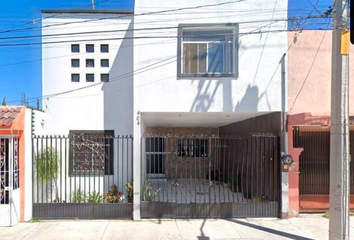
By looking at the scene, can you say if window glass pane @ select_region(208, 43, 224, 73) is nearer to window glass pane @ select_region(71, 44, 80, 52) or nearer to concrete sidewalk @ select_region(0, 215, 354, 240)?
concrete sidewalk @ select_region(0, 215, 354, 240)

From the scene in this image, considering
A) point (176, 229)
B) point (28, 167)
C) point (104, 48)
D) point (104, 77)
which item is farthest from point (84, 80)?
point (176, 229)

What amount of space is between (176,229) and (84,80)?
556 centimetres

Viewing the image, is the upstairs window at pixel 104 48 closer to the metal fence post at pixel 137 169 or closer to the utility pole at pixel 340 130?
the metal fence post at pixel 137 169

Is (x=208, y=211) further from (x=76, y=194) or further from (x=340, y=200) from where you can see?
(x=76, y=194)

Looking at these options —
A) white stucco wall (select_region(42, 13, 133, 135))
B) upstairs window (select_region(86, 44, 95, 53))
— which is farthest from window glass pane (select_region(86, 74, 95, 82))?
upstairs window (select_region(86, 44, 95, 53))

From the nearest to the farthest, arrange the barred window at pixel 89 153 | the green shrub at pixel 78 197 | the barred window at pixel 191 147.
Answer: the green shrub at pixel 78 197
the barred window at pixel 89 153
the barred window at pixel 191 147

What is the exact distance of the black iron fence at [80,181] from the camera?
5871 millimetres

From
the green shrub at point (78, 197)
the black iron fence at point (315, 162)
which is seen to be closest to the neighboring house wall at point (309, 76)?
the black iron fence at point (315, 162)

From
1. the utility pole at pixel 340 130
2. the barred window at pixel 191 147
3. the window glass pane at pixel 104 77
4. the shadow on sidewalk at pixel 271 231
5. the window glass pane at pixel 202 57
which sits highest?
the window glass pane at pixel 202 57

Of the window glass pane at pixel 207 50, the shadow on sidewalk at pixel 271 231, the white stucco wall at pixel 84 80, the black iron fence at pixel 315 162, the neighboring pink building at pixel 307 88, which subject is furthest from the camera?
the white stucco wall at pixel 84 80

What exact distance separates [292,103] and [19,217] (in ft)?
24.3

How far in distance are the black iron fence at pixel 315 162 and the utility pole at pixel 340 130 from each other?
293 cm

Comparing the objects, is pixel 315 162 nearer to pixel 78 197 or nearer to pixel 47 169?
pixel 78 197

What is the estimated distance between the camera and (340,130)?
3951 mm
